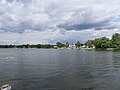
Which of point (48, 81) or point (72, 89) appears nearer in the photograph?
point (72, 89)

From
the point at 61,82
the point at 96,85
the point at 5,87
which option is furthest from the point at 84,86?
the point at 5,87

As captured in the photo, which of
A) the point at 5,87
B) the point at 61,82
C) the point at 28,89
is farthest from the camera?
the point at 61,82

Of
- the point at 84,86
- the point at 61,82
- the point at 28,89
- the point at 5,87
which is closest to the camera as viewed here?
the point at 5,87

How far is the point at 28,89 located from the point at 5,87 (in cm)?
469

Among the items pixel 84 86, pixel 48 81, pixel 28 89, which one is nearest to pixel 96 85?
pixel 84 86

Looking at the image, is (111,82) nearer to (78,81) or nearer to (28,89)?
(78,81)

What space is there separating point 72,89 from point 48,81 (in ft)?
27.8

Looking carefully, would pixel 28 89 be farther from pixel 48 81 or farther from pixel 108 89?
pixel 108 89

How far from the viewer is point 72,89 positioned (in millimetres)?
40375

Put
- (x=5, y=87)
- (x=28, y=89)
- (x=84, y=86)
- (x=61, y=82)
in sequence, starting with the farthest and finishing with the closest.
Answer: (x=61, y=82), (x=84, y=86), (x=28, y=89), (x=5, y=87)

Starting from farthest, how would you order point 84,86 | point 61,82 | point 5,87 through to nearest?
point 61,82, point 84,86, point 5,87

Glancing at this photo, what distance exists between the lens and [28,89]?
39.6m

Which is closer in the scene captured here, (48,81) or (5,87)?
(5,87)

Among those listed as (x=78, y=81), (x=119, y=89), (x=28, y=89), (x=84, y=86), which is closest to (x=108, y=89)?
(x=119, y=89)
